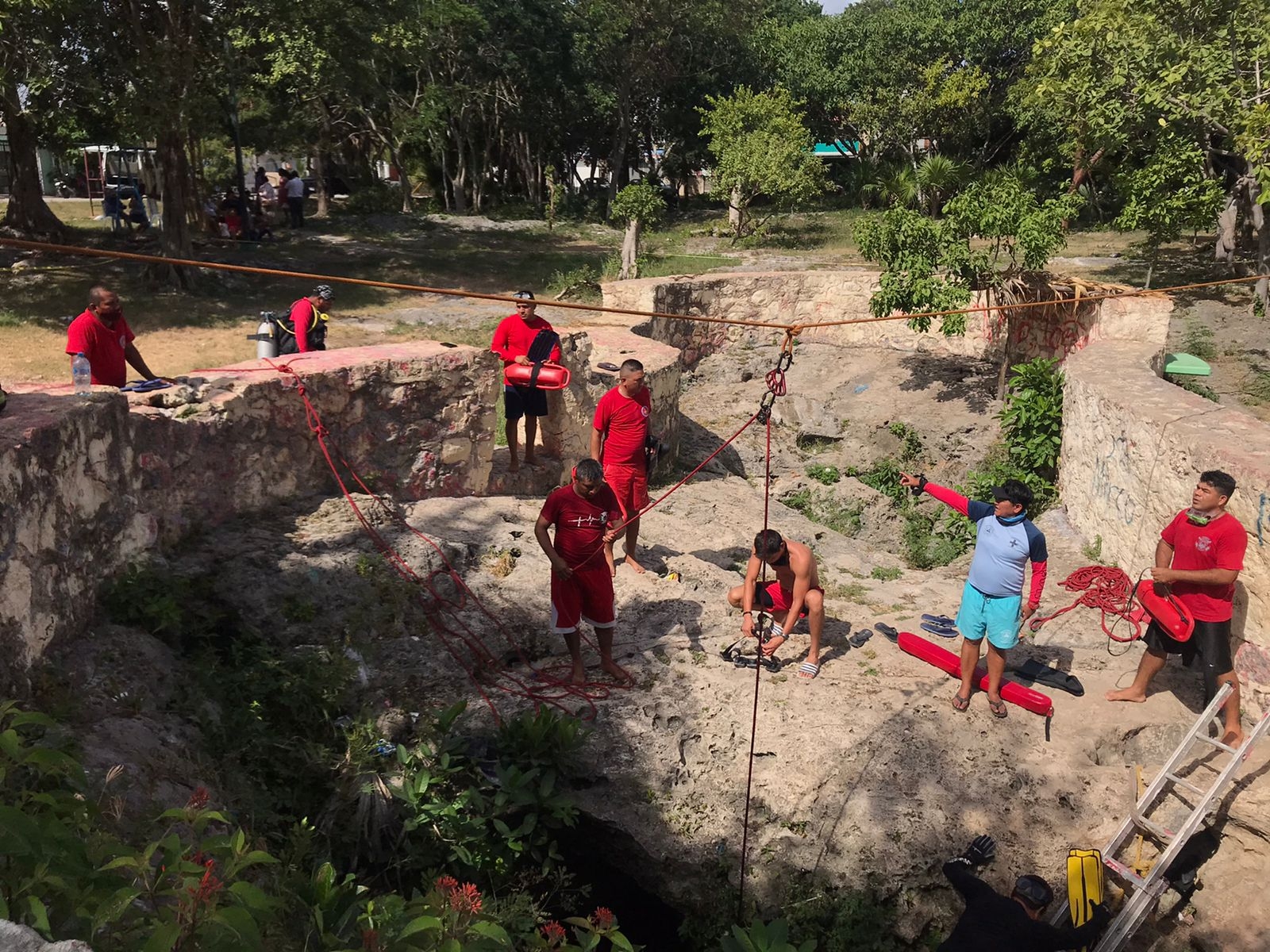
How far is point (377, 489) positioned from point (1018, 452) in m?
7.03

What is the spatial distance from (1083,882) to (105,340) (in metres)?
6.82

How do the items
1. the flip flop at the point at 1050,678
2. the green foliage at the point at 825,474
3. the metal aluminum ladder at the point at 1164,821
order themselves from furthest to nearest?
1. the green foliage at the point at 825,474
2. the flip flop at the point at 1050,678
3. the metal aluminum ladder at the point at 1164,821

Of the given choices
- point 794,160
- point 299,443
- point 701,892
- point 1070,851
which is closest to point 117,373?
point 299,443

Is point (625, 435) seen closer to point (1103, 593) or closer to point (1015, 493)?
point (1015, 493)

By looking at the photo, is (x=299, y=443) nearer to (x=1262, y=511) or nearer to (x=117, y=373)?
(x=117, y=373)

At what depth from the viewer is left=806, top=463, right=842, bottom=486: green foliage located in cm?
1234

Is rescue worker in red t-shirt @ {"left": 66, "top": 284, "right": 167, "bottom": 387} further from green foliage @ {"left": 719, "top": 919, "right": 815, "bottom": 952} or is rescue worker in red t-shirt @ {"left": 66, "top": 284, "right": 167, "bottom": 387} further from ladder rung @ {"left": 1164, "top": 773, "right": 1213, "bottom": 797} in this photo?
ladder rung @ {"left": 1164, "top": 773, "right": 1213, "bottom": 797}

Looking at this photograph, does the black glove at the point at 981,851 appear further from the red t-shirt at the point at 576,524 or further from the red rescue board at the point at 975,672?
the red t-shirt at the point at 576,524

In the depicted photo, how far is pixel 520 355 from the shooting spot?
28.1 feet

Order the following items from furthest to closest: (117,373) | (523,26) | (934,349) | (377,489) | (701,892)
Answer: (523,26), (934,349), (377,489), (117,373), (701,892)

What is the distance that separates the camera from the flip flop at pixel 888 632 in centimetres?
729

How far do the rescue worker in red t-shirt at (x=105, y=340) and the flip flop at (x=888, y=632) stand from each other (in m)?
5.50

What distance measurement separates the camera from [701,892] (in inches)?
213

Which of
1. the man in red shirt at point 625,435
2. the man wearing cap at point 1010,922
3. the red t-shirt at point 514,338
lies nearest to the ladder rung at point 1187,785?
the man wearing cap at point 1010,922
